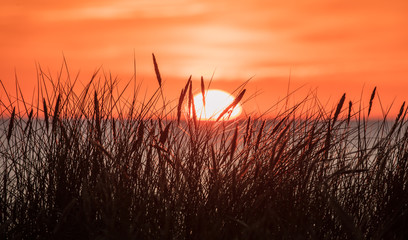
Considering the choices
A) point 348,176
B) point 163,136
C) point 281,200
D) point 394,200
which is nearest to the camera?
point 163,136

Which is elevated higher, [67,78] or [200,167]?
[67,78]

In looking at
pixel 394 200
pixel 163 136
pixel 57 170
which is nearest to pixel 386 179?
pixel 394 200

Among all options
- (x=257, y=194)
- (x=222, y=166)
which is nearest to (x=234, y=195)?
(x=257, y=194)

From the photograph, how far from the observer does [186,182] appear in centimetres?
275

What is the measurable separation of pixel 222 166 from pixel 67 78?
110 cm

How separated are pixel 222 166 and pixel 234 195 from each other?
45 centimetres

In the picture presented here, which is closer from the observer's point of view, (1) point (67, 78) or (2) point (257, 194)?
(2) point (257, 194)

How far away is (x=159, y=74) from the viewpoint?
2699mm

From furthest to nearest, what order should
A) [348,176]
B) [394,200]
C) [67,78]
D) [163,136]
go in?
[67,78] < [348,176] < [394,200] < [163,136]

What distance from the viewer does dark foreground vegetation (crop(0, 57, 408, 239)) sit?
2486 mm

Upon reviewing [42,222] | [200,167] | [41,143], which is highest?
A: [41,143]

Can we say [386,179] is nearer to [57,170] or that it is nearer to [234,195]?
[234,195]

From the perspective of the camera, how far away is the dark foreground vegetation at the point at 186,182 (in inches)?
97.9

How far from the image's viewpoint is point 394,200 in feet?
9.25
